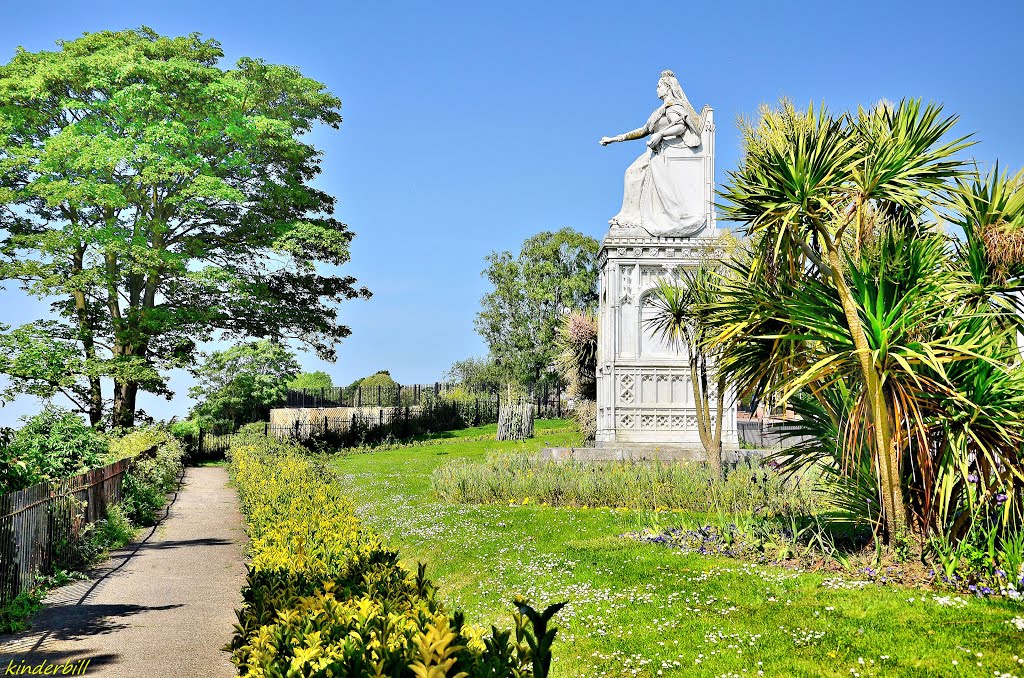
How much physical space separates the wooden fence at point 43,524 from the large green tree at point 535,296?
3759 centimetres

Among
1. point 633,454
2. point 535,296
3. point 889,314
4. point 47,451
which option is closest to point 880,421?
point 889,314

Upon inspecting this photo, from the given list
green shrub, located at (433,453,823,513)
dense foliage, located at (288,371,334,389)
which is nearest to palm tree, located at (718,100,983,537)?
green shrub, located at (433,453,823,513)

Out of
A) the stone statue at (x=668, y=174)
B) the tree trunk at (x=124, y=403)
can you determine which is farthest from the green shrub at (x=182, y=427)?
the stone statue at (x=668, y=174)

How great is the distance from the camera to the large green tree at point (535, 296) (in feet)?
169

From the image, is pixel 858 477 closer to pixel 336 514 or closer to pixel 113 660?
pixel 336 514

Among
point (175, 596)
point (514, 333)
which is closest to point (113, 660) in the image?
point (175, 596)

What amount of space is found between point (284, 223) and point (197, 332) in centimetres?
601

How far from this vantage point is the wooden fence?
10.7 m

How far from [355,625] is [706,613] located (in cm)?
405

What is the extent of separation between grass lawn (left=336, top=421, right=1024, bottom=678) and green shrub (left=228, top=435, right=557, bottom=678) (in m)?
1.32

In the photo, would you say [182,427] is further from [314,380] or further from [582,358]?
[314,380]

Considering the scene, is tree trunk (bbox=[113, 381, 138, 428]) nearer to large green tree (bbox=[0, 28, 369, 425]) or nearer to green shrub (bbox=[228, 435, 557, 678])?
large green tree (bbox=[0, 28, 369, 425])

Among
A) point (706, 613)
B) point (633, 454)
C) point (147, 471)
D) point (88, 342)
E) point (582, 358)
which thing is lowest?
point (706, 613)

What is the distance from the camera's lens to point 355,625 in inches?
204
